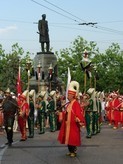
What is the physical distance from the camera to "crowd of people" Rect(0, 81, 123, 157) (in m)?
13.4

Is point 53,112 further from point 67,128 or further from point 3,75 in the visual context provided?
point 3,75

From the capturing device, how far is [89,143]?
16.9 m

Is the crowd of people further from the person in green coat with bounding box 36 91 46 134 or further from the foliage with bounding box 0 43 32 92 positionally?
the foliage with bounding box 0 43 32 92

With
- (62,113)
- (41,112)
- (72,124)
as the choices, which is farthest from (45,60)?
(72,124)

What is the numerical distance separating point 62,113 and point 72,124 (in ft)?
1.87

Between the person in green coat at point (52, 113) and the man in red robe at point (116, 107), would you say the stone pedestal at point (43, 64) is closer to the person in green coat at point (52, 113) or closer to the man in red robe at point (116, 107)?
the man in red robe at point (116, 107)

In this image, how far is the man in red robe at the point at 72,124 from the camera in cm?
1316

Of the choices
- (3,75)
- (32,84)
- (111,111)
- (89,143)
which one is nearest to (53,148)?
(89,143)

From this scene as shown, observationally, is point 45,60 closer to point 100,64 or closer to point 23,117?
point 23,117

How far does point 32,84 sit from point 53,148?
19.2 m

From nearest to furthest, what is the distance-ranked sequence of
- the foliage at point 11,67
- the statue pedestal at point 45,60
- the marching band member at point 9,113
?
the marching band member at point 9,113 → the statue pedestal at point 45,60 → the foliage at point 11,67

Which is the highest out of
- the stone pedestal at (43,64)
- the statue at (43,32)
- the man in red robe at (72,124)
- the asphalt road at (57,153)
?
the statue at (43,32)

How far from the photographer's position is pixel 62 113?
45.4 ft

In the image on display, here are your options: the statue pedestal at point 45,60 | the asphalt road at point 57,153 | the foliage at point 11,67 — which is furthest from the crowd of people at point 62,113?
the foliage at point 11,67
